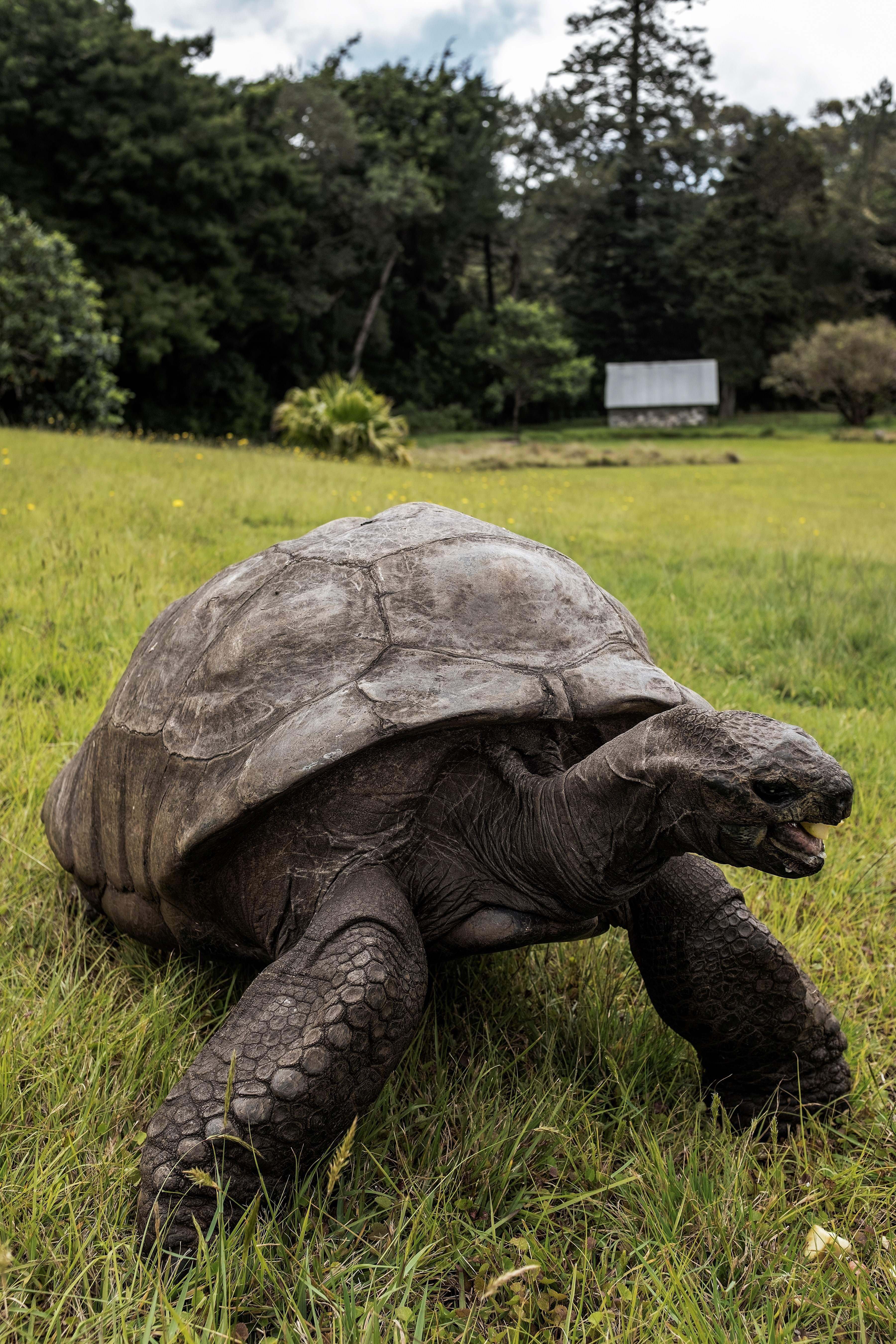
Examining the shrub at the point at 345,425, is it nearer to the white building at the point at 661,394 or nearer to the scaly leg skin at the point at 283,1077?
the scaly leg skin at the point at 283,1077

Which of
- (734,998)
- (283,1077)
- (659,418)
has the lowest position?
(734,998)

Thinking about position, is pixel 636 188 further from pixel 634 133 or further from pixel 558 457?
pixel 558 457

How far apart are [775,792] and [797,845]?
3.4 inches

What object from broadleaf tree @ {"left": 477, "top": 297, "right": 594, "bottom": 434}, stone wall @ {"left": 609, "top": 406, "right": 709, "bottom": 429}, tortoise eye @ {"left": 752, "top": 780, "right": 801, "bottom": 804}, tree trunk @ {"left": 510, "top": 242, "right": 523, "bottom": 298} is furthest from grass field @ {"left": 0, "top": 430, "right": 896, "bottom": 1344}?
tree trunk @ {"left": 510, "top": 242, "right": 523, "bottom": 298}

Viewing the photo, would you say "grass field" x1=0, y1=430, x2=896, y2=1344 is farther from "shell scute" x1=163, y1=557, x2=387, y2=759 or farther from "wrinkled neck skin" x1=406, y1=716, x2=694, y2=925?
"shell scute" x1=163, y1=557, x2=387, y2=759

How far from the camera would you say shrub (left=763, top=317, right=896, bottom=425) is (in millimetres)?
30234

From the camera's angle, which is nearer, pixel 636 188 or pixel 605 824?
pixel 605 824

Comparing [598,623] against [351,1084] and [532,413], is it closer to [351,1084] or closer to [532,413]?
[351,1084]

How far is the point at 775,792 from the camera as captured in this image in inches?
48.4

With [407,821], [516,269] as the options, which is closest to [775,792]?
[407,821]

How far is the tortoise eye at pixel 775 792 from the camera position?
1218mm

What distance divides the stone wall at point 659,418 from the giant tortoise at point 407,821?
36.1m

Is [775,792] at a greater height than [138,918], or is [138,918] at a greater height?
[775,792]

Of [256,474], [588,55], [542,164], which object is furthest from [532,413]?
[256,474]
